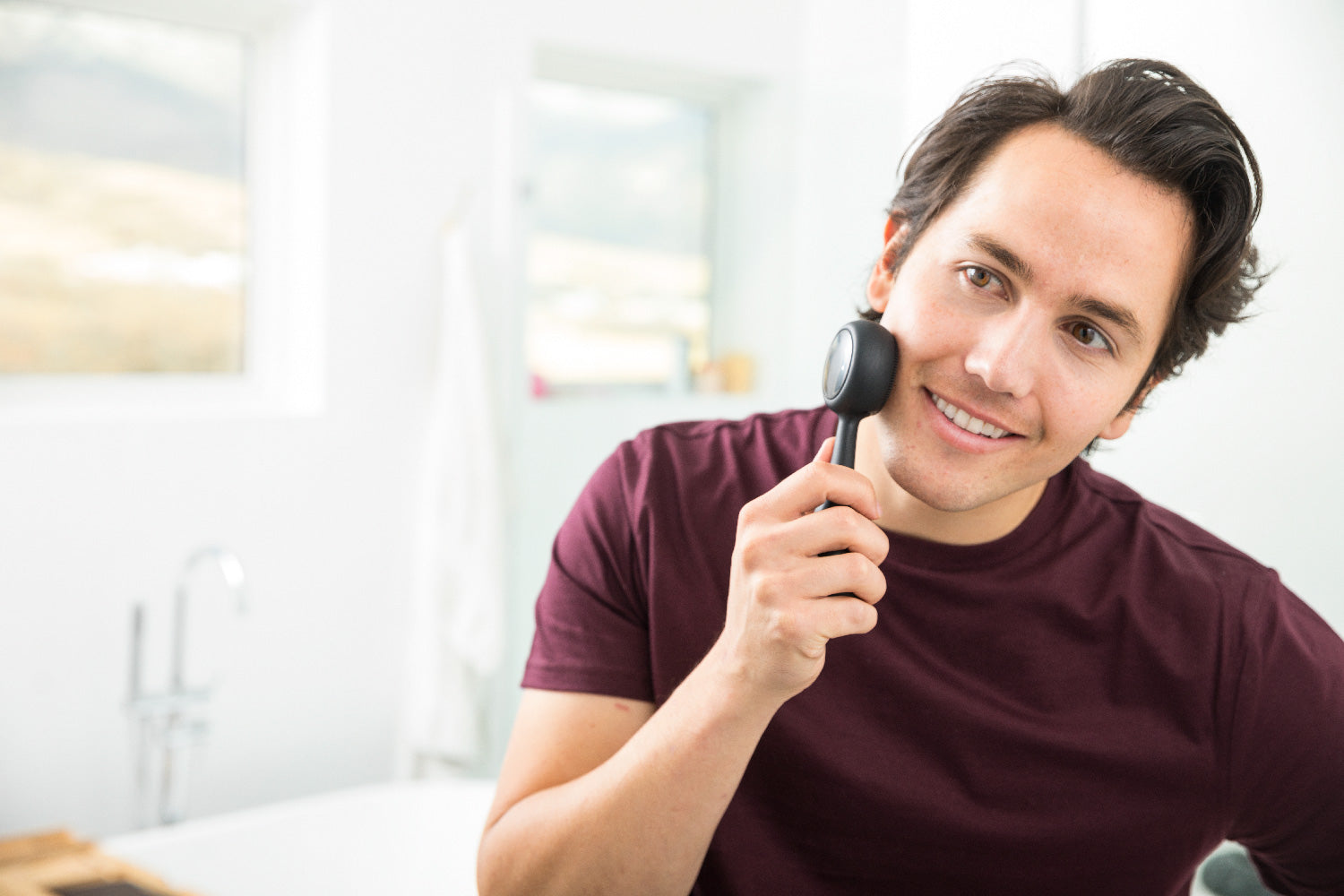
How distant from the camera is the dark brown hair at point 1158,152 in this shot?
92 centimetres

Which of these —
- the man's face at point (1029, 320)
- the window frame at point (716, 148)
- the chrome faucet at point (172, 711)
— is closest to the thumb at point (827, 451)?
the man's face at point (1029, 320)

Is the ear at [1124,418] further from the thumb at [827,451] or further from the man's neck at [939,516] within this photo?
the thumb at [827,451]

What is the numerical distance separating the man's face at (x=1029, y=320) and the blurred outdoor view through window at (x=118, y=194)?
1.83 m

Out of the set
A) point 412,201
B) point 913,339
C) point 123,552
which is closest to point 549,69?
point 412,201

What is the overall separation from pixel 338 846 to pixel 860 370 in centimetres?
156

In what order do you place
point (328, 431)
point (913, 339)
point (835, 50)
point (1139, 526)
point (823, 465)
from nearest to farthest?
point (823, 465), point (913, 339), point (1139, 526), point (835, 50), point (328, 431)

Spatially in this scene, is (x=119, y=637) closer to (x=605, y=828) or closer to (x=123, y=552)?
(x=123, y=552)

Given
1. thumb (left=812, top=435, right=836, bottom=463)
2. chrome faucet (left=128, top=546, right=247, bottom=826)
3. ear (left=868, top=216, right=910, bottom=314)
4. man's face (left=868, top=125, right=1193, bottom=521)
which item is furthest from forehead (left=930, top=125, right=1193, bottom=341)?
chrome faucet (left=128, top=546, right=247, bottom=826)

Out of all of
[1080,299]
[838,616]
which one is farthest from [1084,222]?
[838,616]

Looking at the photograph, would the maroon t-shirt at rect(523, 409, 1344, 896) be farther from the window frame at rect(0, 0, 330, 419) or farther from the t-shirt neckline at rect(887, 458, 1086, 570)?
the window frame at rect(0, 0, 330, 419)

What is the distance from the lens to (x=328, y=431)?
2342mm

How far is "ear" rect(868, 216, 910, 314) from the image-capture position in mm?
1080

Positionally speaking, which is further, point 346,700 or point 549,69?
point 549,69

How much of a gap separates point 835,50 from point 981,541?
1079mm
